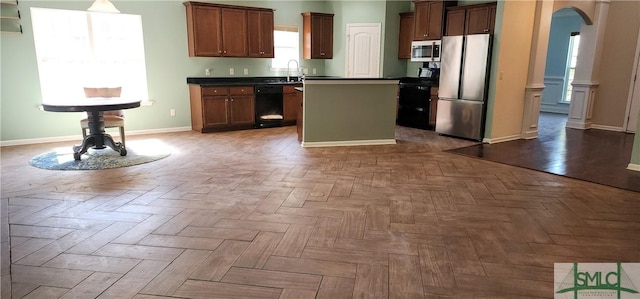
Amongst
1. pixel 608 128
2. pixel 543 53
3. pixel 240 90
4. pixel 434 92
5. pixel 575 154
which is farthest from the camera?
pixel 608 128

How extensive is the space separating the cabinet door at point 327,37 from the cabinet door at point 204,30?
211 cm

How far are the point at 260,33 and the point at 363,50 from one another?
206cm

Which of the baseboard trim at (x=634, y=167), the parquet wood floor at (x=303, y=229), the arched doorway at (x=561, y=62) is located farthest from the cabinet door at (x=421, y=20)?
the arched doorway at (x=561, y=62)

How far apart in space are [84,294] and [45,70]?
481 centimetres

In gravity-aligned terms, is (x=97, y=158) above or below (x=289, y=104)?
below

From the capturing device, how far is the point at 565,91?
938cm

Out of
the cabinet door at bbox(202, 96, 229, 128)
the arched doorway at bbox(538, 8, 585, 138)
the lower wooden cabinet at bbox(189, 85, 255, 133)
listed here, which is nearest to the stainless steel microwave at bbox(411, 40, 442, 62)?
the lower wooden cabinet at bbox(189, 85, 255, 133)

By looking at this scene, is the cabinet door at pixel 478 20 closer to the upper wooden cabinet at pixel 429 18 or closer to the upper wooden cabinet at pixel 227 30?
the upper wooden cabinet at pixel 429 18

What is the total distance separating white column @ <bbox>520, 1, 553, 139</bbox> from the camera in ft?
18.9

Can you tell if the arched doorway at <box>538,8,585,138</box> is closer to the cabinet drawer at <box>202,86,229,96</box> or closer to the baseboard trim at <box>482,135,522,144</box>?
the baseboard trim at <box>482,135,522,144</box>

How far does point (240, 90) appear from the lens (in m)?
6.63

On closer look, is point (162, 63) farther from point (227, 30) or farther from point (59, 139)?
point (59, 139)

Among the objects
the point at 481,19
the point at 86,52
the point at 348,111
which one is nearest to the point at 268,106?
the point at 348,111

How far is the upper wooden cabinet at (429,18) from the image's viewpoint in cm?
660
